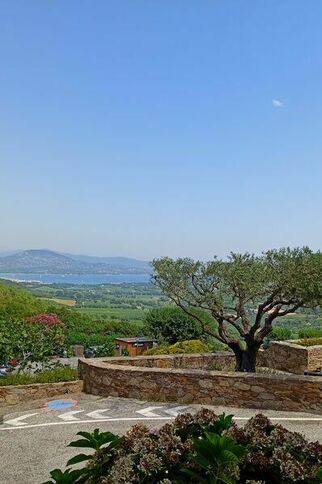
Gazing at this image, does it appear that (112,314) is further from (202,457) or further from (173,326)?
(202,457)

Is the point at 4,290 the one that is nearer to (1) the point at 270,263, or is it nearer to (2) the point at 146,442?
(1) the point at 270,263

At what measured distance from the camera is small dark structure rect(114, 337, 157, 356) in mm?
20609

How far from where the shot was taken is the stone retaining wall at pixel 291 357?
1650 cm

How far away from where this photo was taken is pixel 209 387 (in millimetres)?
11070

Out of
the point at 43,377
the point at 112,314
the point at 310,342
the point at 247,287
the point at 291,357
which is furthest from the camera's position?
the point at 112,314

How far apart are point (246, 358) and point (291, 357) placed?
3.77m

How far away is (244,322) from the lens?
14.0 metres

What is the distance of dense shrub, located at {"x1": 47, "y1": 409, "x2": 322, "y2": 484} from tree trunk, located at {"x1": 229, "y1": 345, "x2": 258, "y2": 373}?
10.1 metres

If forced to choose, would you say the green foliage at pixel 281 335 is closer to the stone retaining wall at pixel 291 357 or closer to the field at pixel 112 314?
the stone retaining wall at pixel 291 357

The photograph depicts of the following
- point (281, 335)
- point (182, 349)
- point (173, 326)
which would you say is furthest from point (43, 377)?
point (281, 335)

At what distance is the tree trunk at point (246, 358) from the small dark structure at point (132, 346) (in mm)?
7165

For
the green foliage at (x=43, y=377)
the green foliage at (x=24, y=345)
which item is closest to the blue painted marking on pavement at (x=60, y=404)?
the green foliage at (x=43, y=377)

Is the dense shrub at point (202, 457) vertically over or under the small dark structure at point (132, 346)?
over

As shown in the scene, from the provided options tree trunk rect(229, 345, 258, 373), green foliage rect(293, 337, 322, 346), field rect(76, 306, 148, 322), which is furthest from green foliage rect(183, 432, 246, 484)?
field rect(76, 306, 148, 322)
